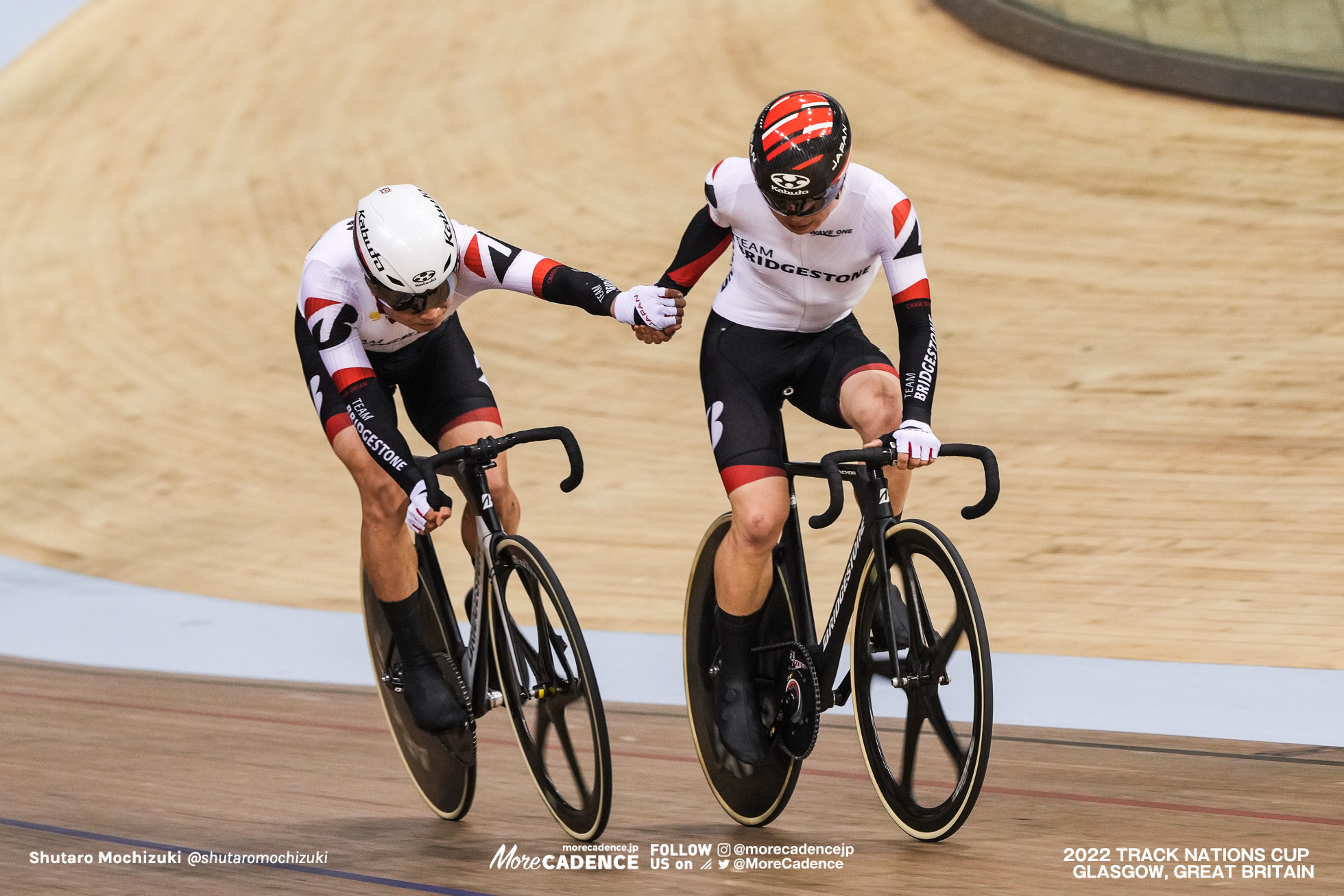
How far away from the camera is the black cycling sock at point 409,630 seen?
301 cm

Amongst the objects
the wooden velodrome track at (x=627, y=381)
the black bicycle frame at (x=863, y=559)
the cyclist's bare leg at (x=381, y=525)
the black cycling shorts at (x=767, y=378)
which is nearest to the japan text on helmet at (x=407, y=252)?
the cyclist's bare leg at (x=381, y=525)

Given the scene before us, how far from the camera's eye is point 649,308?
274cm

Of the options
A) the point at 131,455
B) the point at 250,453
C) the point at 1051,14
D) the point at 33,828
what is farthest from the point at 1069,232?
the point at 33,828

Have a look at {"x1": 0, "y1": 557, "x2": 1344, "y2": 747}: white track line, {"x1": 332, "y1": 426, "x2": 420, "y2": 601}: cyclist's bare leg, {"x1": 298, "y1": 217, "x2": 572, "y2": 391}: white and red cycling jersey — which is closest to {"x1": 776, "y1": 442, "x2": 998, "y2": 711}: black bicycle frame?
{"x1": 0, "y1": 557, "x2": 1344, "y2": 747}: white track line

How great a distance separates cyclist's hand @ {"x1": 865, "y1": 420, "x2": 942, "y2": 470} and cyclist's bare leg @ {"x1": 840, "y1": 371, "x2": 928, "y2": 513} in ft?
0.50

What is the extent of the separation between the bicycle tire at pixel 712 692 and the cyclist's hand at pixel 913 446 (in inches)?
17.1

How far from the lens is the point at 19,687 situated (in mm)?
4418

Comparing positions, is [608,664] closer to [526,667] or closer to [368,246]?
[526,667]

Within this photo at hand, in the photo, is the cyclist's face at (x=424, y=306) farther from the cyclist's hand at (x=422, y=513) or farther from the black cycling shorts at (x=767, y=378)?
the black cycling shorts at (x=767, y=378)

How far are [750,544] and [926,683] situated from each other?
1.33 feet

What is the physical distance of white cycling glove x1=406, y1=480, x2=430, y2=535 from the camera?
8.64 ft

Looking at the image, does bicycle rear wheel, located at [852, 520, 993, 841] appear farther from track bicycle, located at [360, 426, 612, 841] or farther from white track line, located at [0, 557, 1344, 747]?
track bicycle, located at [360, 426, 612, 841]

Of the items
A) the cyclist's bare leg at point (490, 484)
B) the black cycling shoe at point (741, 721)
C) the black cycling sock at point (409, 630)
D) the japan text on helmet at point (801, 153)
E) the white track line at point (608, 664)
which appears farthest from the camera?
the white track line at point (608, 664)

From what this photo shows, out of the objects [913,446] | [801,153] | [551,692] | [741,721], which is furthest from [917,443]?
[551,692]
